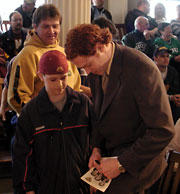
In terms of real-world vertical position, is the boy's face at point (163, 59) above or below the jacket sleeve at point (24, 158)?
above

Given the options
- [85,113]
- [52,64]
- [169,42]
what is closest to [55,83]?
[52,64]

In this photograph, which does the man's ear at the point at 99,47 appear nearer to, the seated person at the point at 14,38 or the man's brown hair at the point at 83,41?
the man's brown hair at the point at 83,41

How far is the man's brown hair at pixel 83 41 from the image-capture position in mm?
1185

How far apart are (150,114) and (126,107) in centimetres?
12

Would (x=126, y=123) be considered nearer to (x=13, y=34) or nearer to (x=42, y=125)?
(x=42, y=125)

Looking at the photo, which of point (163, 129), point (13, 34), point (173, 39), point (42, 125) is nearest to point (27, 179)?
point (42, 125)

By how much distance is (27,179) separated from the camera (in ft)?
5.22

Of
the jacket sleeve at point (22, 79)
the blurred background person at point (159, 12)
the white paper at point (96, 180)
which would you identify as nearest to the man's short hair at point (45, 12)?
the jacket sleeve at point (22, 79)

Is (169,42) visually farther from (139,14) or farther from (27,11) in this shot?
(27,11)

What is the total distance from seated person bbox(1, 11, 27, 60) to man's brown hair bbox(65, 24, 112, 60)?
7.61ft

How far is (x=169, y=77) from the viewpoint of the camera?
11.9 feet

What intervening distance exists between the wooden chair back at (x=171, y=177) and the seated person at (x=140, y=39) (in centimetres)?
251

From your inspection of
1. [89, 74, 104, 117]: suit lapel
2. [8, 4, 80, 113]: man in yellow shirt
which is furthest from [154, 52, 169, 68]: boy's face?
[89, 74, 104, 117]: suit lapel

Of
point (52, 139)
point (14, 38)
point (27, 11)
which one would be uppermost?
point (27, 11)
